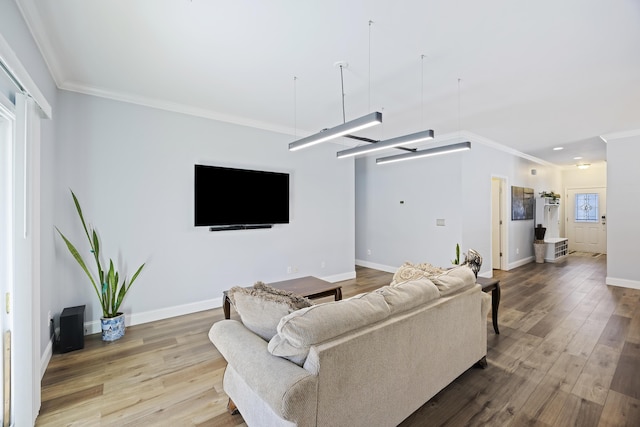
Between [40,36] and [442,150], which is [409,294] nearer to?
[442,150]

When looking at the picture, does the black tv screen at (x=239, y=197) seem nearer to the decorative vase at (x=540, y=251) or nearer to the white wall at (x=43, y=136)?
the white wall at (x=43, y=136)

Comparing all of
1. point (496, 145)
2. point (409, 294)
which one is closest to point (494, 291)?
point (409, 294)

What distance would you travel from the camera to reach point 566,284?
523 cm

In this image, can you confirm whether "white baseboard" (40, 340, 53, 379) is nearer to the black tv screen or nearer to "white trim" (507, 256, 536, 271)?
the black tv screen

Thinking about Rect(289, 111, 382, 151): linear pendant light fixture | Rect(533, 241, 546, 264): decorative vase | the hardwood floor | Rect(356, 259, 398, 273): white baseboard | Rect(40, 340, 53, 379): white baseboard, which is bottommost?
the hardwood floor

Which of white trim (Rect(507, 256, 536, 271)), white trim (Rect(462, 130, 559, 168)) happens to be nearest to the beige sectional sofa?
white trim (Rect(462, 130, 559, 168))

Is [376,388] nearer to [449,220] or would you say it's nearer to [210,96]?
[210,96]

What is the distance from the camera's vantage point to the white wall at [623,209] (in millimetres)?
4926

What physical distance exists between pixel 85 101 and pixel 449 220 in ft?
17.9

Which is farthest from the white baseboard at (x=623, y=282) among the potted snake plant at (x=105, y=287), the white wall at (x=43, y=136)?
the white wall at (x=43, y=136)

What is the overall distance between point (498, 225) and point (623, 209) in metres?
1.99

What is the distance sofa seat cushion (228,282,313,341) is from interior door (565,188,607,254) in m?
10.6

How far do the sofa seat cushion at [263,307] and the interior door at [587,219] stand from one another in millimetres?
10627

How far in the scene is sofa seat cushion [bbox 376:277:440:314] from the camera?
70.0 inches
